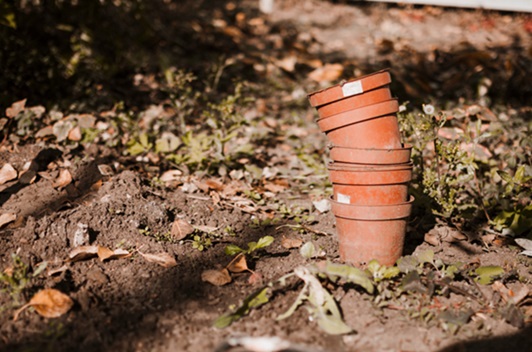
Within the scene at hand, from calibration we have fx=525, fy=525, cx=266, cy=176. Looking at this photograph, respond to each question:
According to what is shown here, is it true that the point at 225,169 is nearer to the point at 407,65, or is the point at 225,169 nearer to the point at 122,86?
the point at 122,86

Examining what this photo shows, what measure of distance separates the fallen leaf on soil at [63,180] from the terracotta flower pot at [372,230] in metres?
1.59

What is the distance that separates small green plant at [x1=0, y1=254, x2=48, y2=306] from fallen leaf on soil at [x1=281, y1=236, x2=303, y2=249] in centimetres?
117

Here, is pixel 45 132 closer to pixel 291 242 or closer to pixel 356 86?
pixel 291 242

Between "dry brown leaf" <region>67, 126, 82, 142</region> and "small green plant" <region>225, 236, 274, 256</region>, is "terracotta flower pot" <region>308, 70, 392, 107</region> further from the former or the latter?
"dry brown leaf" <region>67, 126, 82, 142</region>

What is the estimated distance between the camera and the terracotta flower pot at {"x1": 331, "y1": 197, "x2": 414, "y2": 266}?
96.7 inches

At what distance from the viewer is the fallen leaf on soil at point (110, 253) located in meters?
2.45

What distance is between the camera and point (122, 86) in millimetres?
4785

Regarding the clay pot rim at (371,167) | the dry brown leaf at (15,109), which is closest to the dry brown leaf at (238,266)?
the clay pot rim at (371,167)

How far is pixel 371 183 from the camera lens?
2422 mm

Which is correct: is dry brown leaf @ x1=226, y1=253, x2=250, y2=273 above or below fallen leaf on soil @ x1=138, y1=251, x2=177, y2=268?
below

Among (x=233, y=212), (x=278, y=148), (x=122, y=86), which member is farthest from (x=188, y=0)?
(x=233, y=212)

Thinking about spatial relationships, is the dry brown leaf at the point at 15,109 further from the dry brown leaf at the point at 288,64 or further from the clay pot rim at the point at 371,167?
the dry brown leaf at the point at 288,64

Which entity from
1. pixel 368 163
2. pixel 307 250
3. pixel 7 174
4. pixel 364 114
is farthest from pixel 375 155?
pixel 7 174

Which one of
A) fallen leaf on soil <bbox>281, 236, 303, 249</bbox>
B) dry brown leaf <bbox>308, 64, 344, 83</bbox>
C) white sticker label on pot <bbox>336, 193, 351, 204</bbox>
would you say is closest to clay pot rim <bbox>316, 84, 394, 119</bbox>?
white sticker label on pot <bbox>336, 193, 351, 204</bbox>
